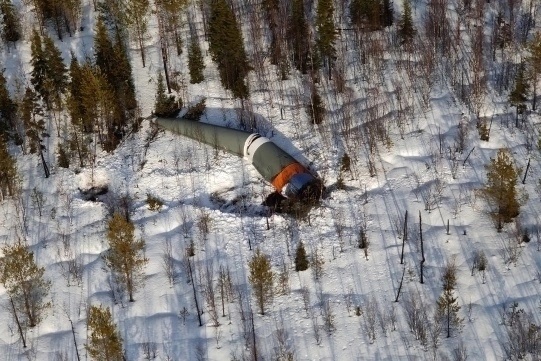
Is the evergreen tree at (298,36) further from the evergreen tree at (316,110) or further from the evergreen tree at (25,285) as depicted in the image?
the evergreen tree at (25,285)

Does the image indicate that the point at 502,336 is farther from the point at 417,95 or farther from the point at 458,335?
the point at 417,95

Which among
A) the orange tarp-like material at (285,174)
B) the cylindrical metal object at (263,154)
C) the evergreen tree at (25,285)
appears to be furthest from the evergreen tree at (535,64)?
the evergreen tree at (25,285)

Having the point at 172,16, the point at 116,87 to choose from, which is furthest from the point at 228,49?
the point at 116,87

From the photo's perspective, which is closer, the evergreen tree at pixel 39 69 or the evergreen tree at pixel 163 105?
the evergreen tree at pixel 163 105

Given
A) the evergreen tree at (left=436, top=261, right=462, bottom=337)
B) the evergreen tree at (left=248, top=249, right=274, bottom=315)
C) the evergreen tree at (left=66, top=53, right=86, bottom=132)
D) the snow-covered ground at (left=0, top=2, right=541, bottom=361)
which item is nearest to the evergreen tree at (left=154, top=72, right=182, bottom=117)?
the snow-covered ground at (left=0, top=2, right=541, bottom=361)

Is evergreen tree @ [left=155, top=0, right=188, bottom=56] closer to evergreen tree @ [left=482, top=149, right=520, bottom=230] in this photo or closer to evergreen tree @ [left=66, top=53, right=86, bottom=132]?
evergreen tree @ [left=66, top=53, right=86, bottom=132]

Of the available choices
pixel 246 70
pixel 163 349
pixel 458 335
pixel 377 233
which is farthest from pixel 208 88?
pixel 458 335

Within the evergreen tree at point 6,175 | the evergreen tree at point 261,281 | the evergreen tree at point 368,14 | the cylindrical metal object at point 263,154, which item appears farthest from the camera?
the evergreen tree at point 368,14

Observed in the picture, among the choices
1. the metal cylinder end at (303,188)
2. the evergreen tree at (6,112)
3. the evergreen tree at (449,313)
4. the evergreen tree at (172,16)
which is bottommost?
the evergreen tree at (449,313)
